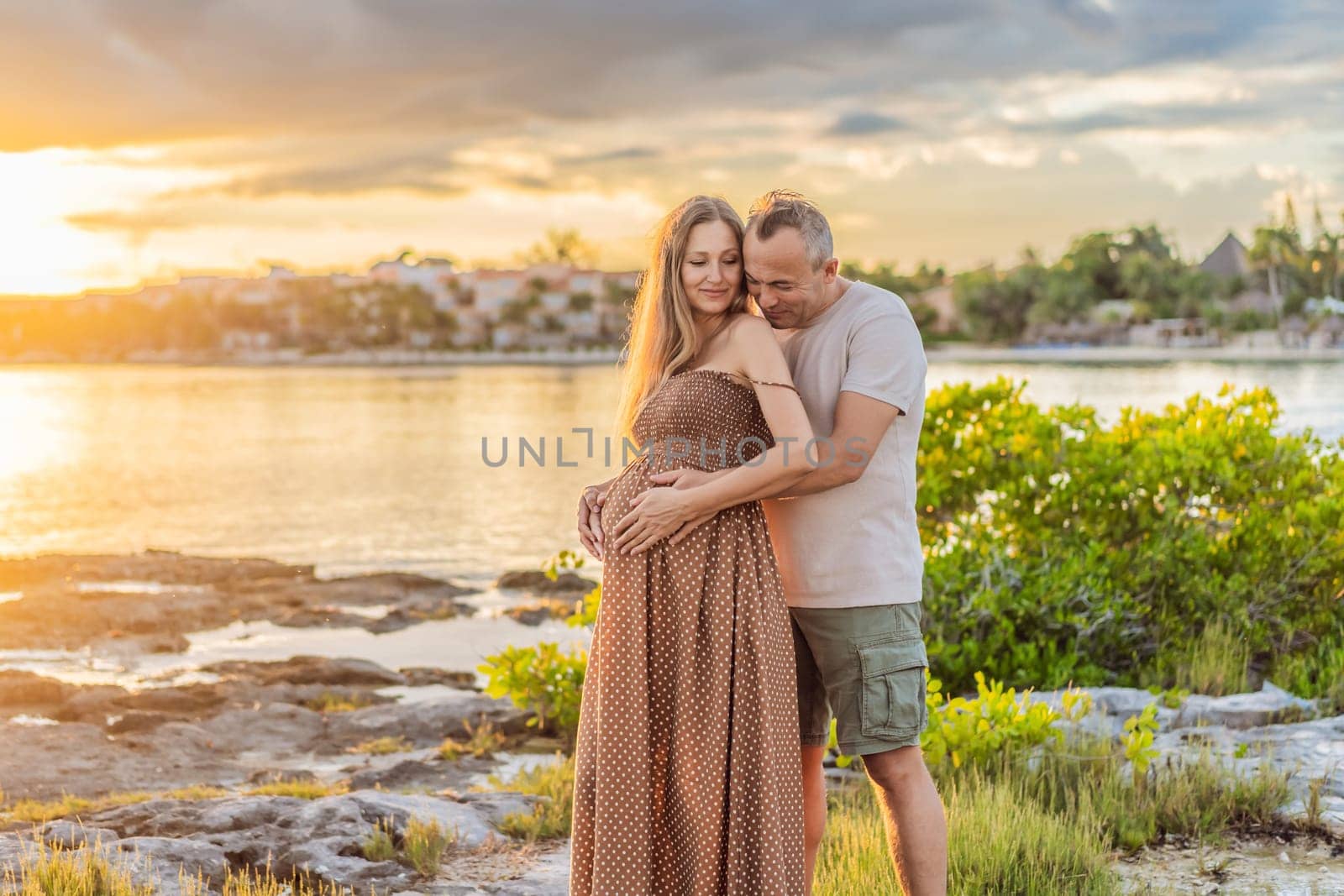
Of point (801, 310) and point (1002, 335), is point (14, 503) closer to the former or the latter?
point (801, 310)

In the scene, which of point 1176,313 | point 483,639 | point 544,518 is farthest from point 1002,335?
point 483,639

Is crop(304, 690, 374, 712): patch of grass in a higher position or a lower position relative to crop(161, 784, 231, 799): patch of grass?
lower

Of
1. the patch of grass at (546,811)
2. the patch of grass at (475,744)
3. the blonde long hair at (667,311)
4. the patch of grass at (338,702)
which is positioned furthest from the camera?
the patch of grass at (338,702)

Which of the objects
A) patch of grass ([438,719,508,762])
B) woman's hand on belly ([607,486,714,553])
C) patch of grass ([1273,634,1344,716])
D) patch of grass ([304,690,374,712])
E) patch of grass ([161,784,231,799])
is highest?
woman's hand on belly ([607,486,714,553])

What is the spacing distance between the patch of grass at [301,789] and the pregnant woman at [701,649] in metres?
2.53

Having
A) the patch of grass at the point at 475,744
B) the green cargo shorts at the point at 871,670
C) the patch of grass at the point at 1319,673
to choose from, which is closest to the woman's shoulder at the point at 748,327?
the green cargo shorts at the point at 871,670

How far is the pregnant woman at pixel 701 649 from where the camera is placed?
9.71ft

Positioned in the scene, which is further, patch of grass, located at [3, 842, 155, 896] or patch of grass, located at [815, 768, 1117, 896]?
patch of grass, located at [815, 768, 1117, 896]

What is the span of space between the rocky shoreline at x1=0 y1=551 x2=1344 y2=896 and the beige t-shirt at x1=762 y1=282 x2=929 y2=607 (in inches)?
58.8

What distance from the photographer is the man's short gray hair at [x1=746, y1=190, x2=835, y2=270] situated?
118 inches

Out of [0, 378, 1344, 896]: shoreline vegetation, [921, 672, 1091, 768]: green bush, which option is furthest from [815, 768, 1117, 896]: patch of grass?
[921, 672, 1091, 768]: green bush

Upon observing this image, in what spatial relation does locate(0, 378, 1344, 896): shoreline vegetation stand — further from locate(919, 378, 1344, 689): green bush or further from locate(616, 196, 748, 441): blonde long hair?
locate(616, 196, 748, 441): blonde long hair

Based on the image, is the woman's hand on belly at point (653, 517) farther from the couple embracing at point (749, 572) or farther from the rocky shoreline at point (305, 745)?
the rocky shoreline at point (305, 745)

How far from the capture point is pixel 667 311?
10.2ft
